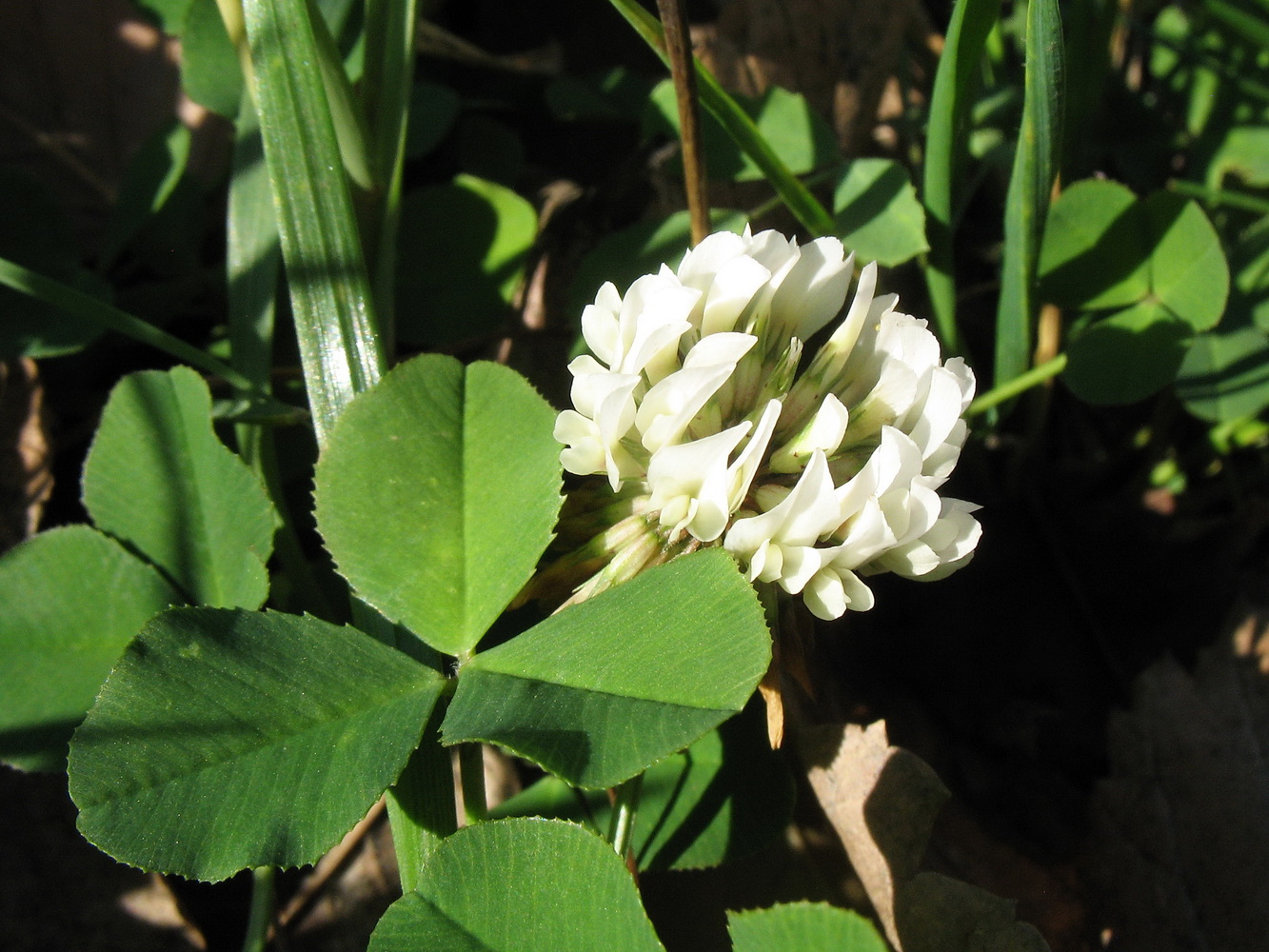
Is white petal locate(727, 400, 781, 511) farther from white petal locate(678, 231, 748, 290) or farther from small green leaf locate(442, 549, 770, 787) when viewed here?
white petal locate(678, 231, 748, 290)

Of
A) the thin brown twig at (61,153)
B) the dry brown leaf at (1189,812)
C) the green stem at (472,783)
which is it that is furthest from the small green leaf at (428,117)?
the dry brown leaf at (1189,812)

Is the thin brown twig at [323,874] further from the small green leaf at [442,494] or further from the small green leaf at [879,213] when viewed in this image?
the small green leaf at [879,213]

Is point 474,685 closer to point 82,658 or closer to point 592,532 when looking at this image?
point 592,532

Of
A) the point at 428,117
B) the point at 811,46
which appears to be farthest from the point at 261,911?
the point at 811,46

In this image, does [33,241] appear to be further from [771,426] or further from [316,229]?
[771,426]

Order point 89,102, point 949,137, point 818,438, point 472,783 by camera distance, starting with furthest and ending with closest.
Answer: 1. point 89,102
2. point 949,137
3. point 472,783
4. point 818,438

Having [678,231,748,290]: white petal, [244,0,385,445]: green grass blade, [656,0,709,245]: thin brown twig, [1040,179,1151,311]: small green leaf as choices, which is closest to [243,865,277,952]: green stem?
[244,0,385,445]: green grass blade
